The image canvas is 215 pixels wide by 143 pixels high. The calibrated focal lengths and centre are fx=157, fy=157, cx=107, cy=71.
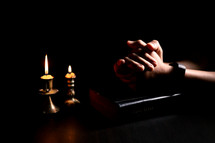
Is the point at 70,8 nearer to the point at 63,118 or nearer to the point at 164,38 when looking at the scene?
the point at 63,118

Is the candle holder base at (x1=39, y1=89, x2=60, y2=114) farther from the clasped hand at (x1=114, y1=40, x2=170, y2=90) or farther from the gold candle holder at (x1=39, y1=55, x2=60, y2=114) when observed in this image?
the clasped hand at (x1=114, y1=40, x2=170, y2=90)

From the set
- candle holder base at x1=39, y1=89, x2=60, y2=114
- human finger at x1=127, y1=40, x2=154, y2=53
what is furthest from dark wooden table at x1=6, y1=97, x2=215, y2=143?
human finger at x1=127, y1=40, x2=154, y2=53

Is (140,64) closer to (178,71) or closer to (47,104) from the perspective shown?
(178,71)

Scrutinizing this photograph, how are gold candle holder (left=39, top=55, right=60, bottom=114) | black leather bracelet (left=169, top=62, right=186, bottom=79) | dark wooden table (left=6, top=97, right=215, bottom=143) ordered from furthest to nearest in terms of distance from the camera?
black leather bracelet (left=169, top=62, right=186, bottom=79)
gold candle holder (left=39, top=55, right=60, bottom=114)
dark wooden table (left=6, top=97, right=215, bottom=143)

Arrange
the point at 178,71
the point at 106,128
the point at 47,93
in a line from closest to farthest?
the point at 106,128
the point at 47,93
the point at 178,71

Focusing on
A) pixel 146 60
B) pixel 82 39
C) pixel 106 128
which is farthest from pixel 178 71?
pixel 82 39

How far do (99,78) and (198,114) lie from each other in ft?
2.27

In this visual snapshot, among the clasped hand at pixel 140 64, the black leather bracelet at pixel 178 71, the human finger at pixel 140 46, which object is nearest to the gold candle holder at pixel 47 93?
the clasped hand at pixel 140 64

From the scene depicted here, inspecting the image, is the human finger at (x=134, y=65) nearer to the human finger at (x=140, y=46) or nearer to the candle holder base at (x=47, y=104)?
the human finger at (x=140, y=46)

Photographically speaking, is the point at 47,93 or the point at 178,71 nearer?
the point at 47,93

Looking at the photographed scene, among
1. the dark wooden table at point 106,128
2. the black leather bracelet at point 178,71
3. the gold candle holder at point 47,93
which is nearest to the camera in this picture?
the dark wooden table at point 106,128

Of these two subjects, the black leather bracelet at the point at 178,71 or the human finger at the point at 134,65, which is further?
the black leather bracelet at the point at 178,71

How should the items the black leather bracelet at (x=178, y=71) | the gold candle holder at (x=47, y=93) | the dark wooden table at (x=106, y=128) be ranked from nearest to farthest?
the dark wooden table at (x=106, y=128)
the gold candle holder at (x=47, y=93)
the black leather bracelet at (x=178, y=71)

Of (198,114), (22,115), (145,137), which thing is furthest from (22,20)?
(198,114)
